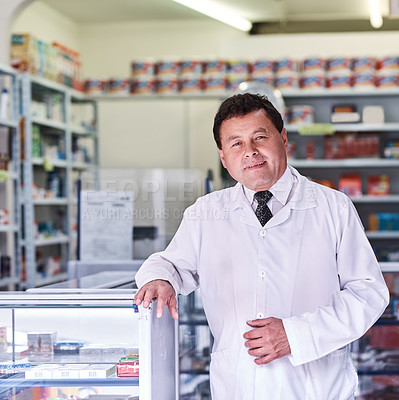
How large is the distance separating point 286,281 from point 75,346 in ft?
2.20

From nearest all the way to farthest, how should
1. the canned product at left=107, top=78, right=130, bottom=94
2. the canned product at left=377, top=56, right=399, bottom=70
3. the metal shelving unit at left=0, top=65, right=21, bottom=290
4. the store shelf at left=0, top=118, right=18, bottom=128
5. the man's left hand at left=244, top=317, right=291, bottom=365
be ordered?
the man's left hand at left=244, top=317, right=291, bottom=365, the store shelf at left=0, top=118, right=18, bottom=128, the metal shelving unit at left=0, top=65, right=21, bottom=290, the canned product at left=377, top=56, right=399, bottom=70, the canned product at left=107, top=78, right=130, bottom=94

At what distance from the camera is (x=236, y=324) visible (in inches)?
81.5

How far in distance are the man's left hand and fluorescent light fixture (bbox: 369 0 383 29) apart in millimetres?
7543

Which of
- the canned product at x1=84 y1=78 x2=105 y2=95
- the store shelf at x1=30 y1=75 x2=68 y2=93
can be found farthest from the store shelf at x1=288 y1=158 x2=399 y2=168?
the store shelf at x1=30 y1=75 x2=68 y2=93

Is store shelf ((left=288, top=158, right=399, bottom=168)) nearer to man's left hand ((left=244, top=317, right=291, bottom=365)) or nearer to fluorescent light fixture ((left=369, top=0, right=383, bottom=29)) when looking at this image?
fluorescent light fixture ((left=369, top=0, right=383, bottom=29))

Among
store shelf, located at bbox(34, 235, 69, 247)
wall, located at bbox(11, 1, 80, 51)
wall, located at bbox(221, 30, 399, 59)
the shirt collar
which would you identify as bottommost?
store shelf, located at bbox(34, 235, 69, 247)

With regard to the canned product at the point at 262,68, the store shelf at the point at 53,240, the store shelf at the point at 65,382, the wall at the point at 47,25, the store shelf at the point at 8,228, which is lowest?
the store shelf at the point at 65,382

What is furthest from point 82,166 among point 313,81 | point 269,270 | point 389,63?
point 269,270

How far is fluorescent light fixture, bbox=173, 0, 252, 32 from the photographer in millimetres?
8812

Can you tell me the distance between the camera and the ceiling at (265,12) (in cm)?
918

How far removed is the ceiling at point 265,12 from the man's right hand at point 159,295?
741 cm

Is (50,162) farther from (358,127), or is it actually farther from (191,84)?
(358,127)

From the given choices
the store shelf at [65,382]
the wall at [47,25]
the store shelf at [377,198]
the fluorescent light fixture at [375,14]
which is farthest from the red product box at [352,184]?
the store shelf at [65,382]

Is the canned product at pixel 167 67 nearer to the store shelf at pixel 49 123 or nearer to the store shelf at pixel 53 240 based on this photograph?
the store shelf at pixel 49 123
